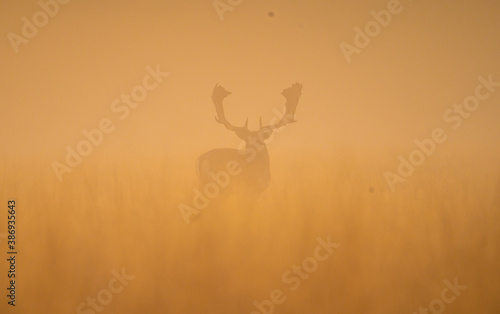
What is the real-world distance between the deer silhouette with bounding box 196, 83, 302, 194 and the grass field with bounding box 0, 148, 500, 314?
0.07 meters

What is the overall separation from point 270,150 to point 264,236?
45 centimetres

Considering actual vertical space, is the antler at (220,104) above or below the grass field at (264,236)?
above

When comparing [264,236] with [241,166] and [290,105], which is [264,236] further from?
[290,105]

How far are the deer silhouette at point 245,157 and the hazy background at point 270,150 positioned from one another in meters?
0.05

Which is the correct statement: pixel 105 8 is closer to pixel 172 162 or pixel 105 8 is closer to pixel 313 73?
pixel 172 162

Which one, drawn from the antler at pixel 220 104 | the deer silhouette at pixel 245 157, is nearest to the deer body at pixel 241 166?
the deer silhouette at pixel 245 157

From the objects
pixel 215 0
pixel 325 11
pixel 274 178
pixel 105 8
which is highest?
pixel 105 8

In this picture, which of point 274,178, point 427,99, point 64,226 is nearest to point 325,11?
point 427,99

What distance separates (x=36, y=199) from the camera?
2.00m

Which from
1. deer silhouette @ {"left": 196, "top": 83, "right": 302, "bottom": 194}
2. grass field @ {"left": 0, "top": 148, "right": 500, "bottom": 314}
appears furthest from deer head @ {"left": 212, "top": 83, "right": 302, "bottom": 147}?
grass field @ {"left": 0, "top": 148, "right": 500, "bottom": 314}

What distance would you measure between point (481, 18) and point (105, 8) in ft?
6.52

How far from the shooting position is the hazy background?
2.02m

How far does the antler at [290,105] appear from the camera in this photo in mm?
2066

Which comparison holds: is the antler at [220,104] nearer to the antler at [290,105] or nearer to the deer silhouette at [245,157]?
the deer silhouette at [245,157]
